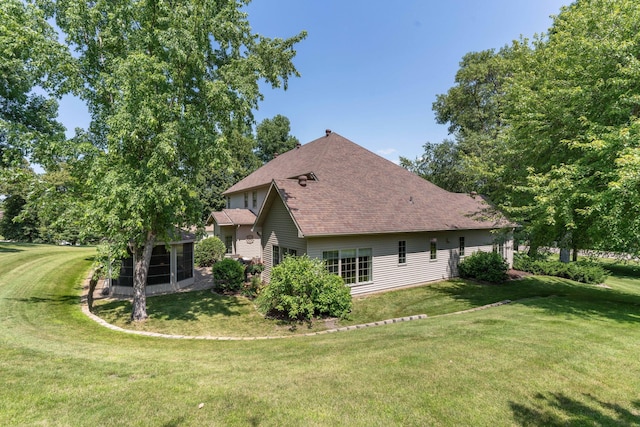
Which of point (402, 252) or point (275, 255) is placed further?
point (402, 252)

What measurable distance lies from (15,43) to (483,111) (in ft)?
114

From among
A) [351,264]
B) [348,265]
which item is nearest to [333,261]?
[348,265]

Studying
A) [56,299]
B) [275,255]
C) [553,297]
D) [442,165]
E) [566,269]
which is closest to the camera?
[56,299]

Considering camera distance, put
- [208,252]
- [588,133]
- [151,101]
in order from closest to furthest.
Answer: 1. [151,101]
2. [588,133]
3. [208,252]

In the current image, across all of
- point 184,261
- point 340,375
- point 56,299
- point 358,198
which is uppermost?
point 358,198

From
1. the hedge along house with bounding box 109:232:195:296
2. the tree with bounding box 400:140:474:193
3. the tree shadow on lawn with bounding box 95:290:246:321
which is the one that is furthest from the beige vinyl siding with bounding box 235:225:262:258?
the tree with bounding box 400:140:474:193

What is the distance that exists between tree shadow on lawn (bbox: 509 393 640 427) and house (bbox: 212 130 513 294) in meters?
8.64

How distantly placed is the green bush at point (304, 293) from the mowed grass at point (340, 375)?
6.57 feet

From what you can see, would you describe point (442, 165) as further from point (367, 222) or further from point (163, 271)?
point (163, 271)

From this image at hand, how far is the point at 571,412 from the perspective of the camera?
13.9 ft

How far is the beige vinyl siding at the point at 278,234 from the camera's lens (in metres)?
13.5

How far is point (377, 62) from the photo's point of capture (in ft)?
63.8

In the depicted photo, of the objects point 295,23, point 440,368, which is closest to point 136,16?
point 295,23

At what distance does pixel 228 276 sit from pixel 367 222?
725 centimetres
